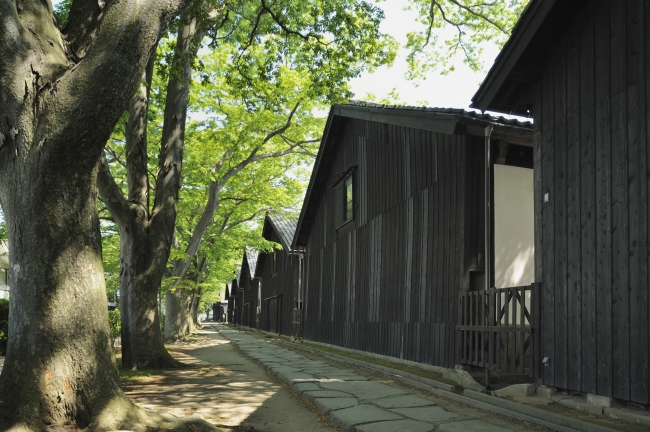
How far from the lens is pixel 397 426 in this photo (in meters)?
6.02

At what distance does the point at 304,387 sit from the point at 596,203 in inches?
203

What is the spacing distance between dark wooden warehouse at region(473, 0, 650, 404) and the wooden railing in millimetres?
268

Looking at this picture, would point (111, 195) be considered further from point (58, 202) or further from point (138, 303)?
point (58, 202)

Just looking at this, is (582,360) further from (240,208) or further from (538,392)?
(240,208)

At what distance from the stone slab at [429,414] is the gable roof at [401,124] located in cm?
438

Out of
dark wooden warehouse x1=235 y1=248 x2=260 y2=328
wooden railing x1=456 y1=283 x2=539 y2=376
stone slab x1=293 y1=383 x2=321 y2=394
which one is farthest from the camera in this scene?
dark wooden warehouse x1=235 y1=248 x2=260 y2=328

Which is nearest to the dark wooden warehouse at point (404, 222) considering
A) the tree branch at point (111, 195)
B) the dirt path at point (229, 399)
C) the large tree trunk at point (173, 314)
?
the dirt path at point (229, 399)

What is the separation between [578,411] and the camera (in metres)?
6.32

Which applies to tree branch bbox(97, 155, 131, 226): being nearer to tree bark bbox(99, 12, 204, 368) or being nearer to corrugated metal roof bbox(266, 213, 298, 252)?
tree bark bbox(99, 12, 204, 368)

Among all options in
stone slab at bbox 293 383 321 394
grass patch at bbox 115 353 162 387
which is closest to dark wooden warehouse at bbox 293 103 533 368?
stone slab at bbox 293 383 321 394

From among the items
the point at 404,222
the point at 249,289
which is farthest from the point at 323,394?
the point at 249,289

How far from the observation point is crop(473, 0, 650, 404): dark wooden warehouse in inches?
229

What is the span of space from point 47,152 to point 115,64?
101 centimetres

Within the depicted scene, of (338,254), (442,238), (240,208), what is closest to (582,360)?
(442,238)
